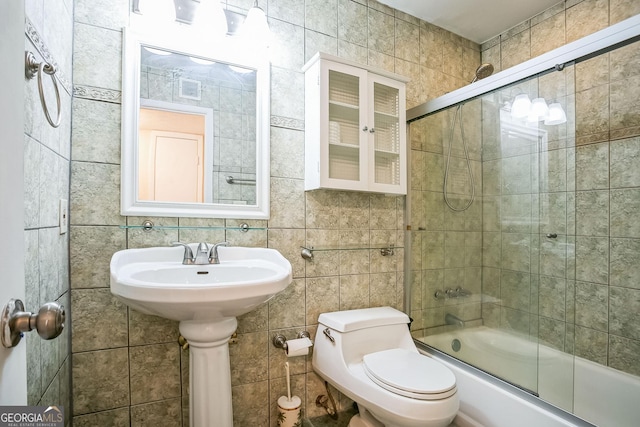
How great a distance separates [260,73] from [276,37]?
0.24m

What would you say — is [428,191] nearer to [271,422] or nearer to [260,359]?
[260,359]

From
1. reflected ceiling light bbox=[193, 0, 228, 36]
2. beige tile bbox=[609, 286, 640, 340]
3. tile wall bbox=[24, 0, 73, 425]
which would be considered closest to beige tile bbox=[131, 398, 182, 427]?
tile wall bbox=[24, 0, 73, 425]

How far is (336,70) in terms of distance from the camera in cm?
165

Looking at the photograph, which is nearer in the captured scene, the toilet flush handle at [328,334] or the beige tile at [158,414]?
the beige tile at [158,414]

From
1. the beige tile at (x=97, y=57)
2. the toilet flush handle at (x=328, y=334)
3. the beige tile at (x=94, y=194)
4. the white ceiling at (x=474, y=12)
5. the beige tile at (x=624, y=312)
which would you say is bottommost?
the toilet flush handle at (x=328, y=334)

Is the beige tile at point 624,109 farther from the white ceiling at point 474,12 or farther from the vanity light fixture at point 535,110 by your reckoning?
the white ceiling at point 474,12

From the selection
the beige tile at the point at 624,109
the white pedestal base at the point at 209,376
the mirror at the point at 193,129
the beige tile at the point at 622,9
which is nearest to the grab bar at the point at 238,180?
the mirror at the point at 193,129

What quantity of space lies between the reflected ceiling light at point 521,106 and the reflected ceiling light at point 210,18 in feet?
4.74

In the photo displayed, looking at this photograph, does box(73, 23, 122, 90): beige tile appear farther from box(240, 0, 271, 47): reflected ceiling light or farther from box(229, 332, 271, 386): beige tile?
box(229, 332, 271, 386): beige tile

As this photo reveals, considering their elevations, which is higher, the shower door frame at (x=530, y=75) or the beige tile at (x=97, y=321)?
the shower door frame at (x=530, y=75)

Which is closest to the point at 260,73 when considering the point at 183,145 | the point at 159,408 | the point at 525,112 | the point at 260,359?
the point at 183,145

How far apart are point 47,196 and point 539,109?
1.99m

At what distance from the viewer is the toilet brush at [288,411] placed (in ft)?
4.99

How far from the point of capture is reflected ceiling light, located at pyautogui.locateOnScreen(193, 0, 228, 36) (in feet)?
4.82
